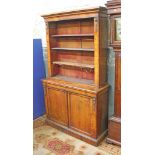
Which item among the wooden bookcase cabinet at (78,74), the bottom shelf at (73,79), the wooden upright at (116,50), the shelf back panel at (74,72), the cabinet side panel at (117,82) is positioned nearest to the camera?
the wooden upright at (116,50)

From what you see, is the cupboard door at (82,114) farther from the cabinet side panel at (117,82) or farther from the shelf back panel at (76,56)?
the shelf back panel at (76,56)

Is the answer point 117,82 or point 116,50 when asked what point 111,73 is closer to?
point 117,82

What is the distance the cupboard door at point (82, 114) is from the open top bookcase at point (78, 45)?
270 mm

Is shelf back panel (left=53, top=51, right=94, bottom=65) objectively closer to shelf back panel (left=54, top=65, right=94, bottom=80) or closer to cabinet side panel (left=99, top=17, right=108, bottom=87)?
shelf back panel (left=54, top=65, right=94, bottom=80)

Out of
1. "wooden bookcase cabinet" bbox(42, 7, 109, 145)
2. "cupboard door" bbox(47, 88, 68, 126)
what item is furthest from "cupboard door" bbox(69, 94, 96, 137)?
"cupboard door" bbox(47, 88, 68, 126)

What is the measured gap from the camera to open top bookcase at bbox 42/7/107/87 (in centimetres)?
260

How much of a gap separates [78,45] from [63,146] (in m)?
1.57

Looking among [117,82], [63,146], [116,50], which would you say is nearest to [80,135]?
[63,146]

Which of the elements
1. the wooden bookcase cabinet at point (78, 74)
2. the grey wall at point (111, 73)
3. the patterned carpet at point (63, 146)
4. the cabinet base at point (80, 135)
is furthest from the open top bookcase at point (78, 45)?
the patterned carpet at point (63, 146)

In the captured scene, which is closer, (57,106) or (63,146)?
(63,146)

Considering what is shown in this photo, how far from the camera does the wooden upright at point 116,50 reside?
2.37 m

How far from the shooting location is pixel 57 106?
3.20 m
